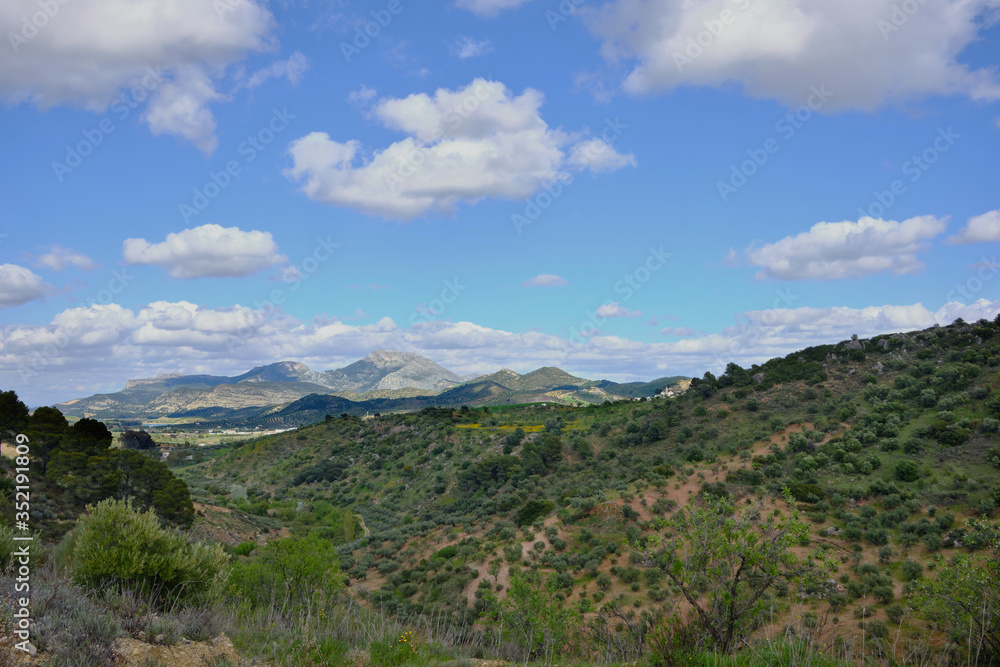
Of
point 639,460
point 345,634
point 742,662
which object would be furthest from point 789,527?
point 639,460

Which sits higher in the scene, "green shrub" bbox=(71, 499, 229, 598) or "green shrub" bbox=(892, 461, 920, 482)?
"green shrub" bbox=(71, 499, 229, 598)

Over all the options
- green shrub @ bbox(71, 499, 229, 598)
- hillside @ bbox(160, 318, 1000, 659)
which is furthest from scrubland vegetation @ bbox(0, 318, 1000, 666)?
hillside @ bbox(160, 318, 1000, 659)

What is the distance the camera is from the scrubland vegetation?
959 centimetres

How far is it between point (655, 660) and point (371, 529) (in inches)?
1917

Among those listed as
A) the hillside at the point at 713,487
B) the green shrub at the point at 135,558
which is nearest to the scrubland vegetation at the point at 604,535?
the green shrub at the point at 135,558

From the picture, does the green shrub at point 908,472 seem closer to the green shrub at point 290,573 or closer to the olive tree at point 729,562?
the olive tree at point 729,562

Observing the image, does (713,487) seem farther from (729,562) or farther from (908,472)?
(729,562)

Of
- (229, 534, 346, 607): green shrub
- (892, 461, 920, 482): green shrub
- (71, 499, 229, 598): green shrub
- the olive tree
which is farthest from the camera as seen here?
(892, 461, 920, 482): green shrub

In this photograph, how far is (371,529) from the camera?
5228cm

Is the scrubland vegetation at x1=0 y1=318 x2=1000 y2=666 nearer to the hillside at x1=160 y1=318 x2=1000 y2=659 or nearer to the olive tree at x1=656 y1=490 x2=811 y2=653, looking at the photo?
the olive tree at x1=656 y1=490 x2=811 y2=653

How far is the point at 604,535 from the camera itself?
31812mm

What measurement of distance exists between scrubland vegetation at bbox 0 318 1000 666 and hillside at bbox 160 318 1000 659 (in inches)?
7.9

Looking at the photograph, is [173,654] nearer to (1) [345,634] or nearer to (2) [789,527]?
(1) [345,634]

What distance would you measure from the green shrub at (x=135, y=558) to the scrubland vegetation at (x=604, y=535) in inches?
2.2
